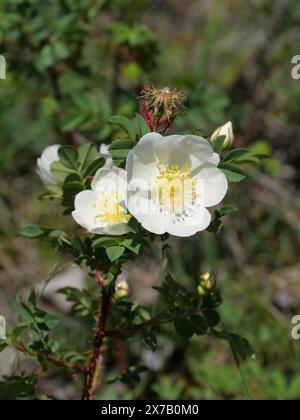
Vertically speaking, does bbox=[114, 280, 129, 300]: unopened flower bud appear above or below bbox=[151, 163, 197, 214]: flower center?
below

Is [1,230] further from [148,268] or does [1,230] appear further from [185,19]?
[185,19]

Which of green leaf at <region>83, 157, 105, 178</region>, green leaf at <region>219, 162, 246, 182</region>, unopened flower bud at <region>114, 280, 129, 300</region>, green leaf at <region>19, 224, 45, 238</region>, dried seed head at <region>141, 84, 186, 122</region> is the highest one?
green leaf at <region>83, 157, 105, 178</region>

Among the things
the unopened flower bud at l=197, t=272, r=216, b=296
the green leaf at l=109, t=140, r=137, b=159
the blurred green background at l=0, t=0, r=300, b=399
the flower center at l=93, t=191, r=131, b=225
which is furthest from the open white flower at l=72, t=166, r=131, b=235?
the blurred green background at l=0, t=0, r=300, b=399

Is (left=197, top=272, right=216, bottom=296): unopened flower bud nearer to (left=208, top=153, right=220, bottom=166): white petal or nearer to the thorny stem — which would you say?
the thorny stem

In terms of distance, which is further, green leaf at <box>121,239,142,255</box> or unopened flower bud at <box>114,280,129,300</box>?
unopened flower bud at <box>114,280,129,300</box>

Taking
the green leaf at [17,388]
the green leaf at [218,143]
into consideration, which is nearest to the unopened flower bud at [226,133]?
the green leaf at [218,143]

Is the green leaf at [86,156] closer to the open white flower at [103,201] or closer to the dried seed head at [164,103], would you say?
the open white flower at [103,201]
